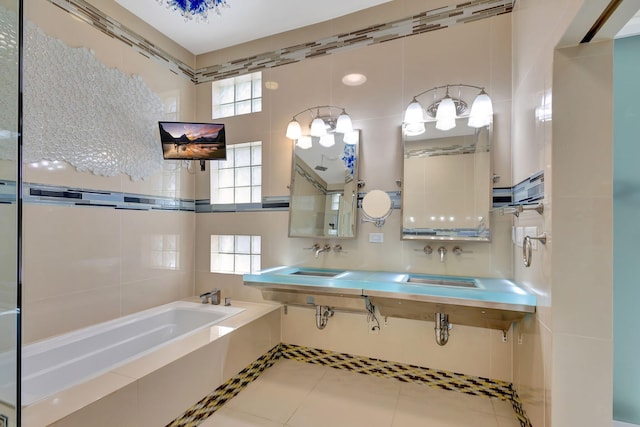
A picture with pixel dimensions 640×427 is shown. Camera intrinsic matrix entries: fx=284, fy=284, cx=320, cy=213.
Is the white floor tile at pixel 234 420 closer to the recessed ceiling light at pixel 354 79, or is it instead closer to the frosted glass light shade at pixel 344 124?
the frosted glass light shade at pixel 344 124

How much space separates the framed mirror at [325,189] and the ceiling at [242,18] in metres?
1.03

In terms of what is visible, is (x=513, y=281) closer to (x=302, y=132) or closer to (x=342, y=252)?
(x=342, y=252)

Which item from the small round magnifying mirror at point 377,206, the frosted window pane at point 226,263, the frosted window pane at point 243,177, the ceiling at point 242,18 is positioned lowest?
the frosted window pane at point 226,263

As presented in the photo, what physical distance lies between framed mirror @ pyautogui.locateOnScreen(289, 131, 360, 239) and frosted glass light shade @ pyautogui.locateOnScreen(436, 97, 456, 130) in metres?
0.63

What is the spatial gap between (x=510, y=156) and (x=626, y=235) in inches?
29.6

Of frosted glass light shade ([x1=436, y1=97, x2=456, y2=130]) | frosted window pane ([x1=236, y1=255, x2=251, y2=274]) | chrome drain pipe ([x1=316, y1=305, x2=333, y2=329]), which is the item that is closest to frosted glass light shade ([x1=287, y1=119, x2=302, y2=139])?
→ frosted glass light shade ([x1=436, y1=97, x2=456, y2=130])

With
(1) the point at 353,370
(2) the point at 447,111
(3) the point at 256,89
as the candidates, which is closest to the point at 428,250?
(2) the point at 447,111

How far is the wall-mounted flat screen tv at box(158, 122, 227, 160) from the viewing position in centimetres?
250

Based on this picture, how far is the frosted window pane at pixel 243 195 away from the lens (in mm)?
2844

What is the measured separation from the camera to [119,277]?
90.3 inches

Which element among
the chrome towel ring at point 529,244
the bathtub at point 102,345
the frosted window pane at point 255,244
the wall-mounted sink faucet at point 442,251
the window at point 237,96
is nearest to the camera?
the chrome towel ring at point 529,244

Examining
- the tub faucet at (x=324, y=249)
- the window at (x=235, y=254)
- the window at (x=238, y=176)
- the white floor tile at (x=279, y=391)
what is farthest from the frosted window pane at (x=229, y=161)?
the white floor tile at (x=279, y=391)

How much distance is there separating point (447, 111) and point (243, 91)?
1995mm

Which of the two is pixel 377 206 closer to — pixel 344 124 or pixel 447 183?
pixel 447 183
